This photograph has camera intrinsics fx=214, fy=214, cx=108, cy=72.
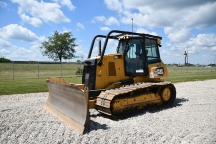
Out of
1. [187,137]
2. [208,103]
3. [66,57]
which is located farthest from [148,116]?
[66,57]

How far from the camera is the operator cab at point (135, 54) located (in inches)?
325

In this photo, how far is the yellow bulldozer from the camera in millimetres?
6466

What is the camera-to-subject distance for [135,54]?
8422 millimetres

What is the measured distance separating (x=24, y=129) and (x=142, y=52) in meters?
5.13

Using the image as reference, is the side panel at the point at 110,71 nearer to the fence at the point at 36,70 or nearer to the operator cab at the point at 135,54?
the operator cab at the point at 135,54

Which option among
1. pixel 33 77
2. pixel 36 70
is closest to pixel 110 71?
pixel 33 77

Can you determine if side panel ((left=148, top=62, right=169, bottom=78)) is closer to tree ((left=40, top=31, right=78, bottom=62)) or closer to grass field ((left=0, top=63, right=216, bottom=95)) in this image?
grass field ((left=0, top=63, right=216, bottom=95))

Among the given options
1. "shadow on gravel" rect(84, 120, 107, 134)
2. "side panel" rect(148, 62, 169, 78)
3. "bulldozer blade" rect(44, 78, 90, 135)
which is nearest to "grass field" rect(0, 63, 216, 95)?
"bulldozer blade" rect(44, 78, 90, 135)

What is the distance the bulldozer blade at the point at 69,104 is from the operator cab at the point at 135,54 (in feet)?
8.47

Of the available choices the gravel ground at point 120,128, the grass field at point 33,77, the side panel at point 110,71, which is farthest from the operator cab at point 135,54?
the grass field at point 33,77

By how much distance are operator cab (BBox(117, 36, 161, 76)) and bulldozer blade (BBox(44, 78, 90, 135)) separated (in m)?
2.58

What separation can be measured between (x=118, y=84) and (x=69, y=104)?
7.04 ft

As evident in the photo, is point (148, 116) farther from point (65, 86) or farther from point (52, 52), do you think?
point (52, 52)

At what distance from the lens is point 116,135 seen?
503cm
